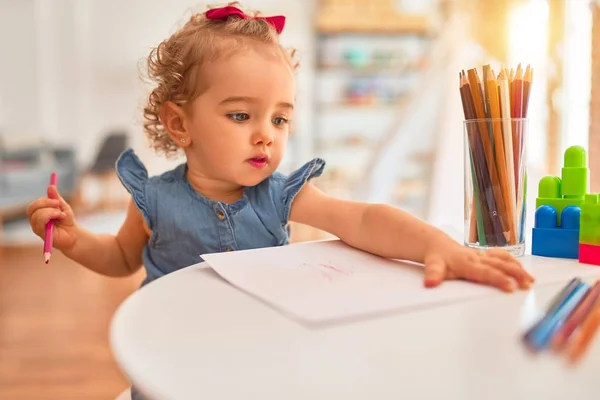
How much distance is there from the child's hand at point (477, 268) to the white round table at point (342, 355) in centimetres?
3

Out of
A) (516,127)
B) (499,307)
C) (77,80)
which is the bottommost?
(499,307)

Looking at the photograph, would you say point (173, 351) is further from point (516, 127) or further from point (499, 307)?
point (516, 127)

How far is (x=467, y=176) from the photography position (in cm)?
69

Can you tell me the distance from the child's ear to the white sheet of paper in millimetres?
253

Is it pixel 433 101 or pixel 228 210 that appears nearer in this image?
pixel 228 210

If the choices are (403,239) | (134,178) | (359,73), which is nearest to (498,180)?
(403,239)

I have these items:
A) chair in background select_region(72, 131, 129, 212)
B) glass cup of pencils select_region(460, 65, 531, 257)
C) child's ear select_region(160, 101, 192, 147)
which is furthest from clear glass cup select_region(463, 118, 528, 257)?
chair in background select_region(72, 131, 129, 212)

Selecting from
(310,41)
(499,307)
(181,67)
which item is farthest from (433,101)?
(310,41)

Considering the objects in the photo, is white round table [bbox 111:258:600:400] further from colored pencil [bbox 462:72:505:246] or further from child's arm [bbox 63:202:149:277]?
child's arm [bbox 63:202:149:277]

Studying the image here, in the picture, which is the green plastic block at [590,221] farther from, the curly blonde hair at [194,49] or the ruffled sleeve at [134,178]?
the ruffled sleeve at [134,178]

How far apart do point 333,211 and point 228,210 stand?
157 millimetres

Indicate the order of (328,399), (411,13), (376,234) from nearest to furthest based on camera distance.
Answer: (328,399)
(376,234)
(411,13)

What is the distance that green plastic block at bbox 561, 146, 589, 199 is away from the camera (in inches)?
26.3

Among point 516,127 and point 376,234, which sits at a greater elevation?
point 516,127
